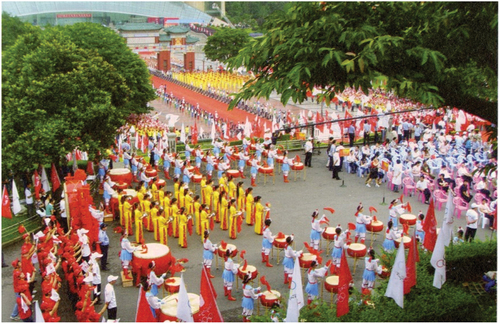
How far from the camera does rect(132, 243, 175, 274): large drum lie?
518 inches

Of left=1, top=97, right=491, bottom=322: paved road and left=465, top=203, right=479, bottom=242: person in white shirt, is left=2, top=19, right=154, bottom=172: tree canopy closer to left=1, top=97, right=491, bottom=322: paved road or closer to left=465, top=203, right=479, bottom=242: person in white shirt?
left=1, top=97, right=491, bottom=322: paved road

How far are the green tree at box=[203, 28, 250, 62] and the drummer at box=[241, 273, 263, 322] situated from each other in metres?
41.1

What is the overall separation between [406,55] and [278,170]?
45.7 feet

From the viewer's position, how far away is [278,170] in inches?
867

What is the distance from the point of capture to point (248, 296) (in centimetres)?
1123

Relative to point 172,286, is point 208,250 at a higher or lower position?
higher

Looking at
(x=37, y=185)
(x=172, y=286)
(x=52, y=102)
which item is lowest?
(x=172, y=286)

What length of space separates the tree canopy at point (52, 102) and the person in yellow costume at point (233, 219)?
4814 mm

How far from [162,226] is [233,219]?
1.85m

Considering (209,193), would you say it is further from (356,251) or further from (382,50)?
(382,50)

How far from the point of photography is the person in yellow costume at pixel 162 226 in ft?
48.9

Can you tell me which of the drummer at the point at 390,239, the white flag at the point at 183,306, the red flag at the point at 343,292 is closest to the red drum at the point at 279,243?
the drummer at the point at 390,239

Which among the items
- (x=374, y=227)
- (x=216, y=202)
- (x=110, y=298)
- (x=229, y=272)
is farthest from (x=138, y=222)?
(x=374, y=227)

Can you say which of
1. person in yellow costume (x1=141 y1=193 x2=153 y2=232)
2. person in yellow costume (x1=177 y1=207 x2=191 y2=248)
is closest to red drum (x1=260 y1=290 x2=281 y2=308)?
person in yellow costume (x1=177 y1=207 x2=191 y2=248)
